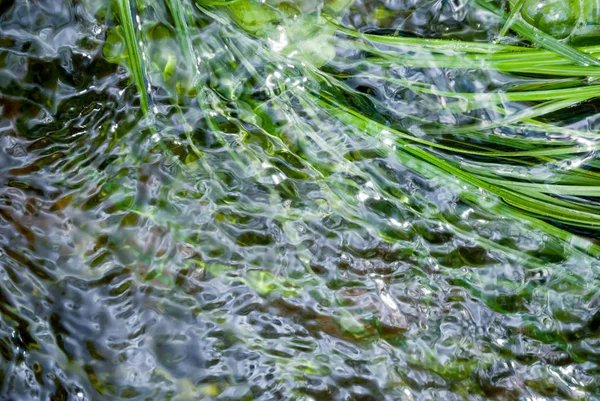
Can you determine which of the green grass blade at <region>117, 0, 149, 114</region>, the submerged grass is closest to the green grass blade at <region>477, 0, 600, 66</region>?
the submerged grass

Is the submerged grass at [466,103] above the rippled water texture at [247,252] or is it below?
above

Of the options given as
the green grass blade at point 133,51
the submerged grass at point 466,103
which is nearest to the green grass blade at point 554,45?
the submerged grass at point 466,103

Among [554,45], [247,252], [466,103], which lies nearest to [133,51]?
[247,252]

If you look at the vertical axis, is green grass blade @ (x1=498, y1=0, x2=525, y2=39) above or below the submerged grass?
above

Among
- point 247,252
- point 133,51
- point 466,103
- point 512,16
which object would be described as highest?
point 512,16

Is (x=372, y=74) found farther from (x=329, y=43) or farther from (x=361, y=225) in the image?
(x=361, y=225)

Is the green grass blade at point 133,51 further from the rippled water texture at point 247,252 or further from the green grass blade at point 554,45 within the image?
the green grass blade at point 554,45

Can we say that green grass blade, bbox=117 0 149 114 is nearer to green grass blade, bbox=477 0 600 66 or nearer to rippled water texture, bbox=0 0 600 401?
rippled water texture, bbox=0 0 600 401

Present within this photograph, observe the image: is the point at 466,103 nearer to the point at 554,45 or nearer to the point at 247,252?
the point at 554,45

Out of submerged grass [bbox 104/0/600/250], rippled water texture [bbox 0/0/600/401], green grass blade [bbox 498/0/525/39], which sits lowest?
rippled water texture [bbox 0/0/600/401]
